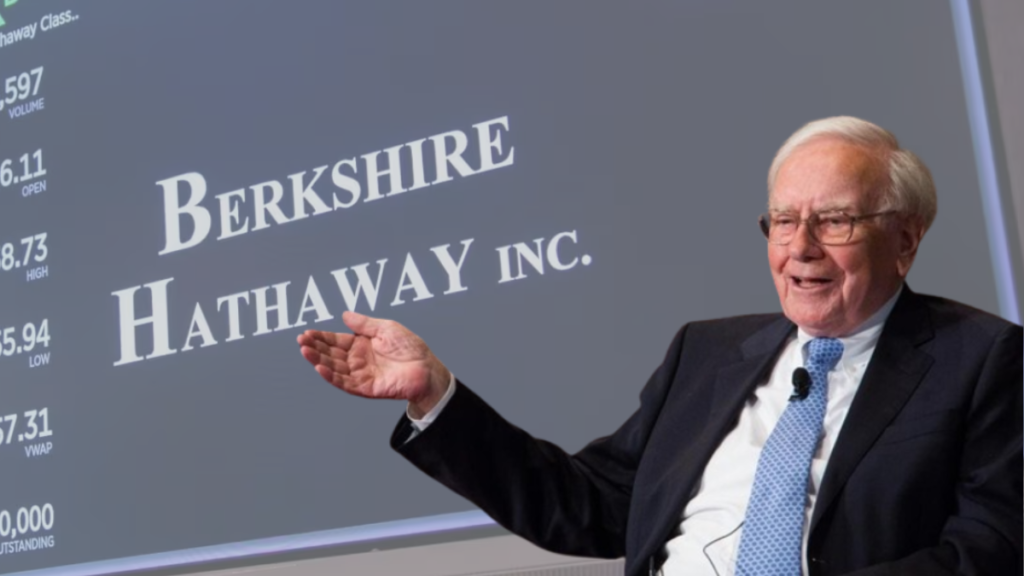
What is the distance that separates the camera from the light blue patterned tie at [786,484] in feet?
4.86

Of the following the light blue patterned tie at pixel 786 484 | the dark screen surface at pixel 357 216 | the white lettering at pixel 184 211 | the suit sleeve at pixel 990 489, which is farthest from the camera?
the white lettering at pixel 184 211

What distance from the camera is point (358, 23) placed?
268 cm

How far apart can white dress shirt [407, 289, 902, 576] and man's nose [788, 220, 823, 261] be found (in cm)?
12

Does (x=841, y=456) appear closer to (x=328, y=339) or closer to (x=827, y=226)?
(x=827, y=226)

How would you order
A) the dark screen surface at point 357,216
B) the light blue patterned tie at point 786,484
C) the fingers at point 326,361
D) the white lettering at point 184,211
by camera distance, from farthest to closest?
1. the white lettering at point 184,211
2. the dark screen surface at point 357,216
3. the fingers at point 326,361
4. the light blue patterned tie at point 786,484

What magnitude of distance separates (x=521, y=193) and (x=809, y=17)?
24.0 inches

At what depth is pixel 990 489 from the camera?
4.69 ft

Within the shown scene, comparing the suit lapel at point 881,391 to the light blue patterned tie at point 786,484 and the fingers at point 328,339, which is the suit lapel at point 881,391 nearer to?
the light blue patterned tie at point 786,484

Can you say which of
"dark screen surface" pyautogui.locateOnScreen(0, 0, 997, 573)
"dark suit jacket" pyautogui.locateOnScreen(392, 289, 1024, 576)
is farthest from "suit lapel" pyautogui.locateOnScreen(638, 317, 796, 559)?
"dark screen surface" pyautogui.locateOnScreen(0, 0, 997, 573)

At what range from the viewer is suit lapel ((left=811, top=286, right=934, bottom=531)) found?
4.88 feet

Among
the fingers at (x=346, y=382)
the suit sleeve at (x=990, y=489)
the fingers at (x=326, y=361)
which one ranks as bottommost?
the suit sleeve at (x=990, y=489)

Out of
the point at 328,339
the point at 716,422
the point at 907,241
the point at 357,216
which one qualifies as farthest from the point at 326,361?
the point at 357,216

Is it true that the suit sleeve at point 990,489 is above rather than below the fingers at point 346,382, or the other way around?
below

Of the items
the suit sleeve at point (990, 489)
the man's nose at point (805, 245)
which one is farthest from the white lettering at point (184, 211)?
the suit sleeve at point (990, 489)
